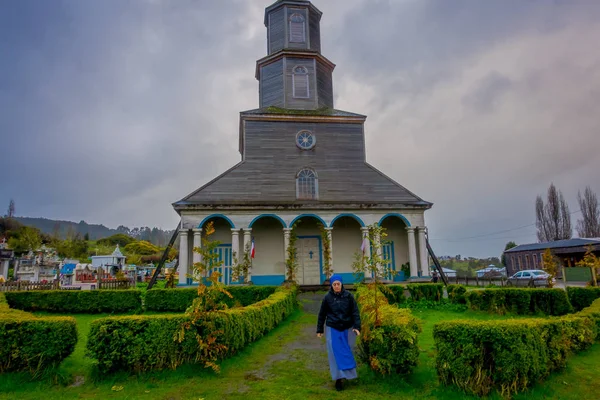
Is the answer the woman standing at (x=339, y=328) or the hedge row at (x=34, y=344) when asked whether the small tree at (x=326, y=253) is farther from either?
the hedge row at (x=34, y=344)

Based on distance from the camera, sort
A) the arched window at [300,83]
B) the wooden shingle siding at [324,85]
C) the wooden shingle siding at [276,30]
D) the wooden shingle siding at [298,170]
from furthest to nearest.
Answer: the wooden shingle siding at [276,30] < the wooden shingle siding at [324,85] < the arched window at [300,83] < the wooden shingle siding at [298,170]

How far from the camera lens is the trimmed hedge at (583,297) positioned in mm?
13906

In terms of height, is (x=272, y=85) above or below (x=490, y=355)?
above

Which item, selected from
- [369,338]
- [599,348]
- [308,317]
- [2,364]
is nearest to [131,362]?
[2,364]

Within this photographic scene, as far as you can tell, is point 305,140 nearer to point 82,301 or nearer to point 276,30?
point 276,30

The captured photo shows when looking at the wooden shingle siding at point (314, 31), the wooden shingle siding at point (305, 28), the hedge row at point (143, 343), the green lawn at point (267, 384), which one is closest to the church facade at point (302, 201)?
the wooden shingle siding at point (305, 28)

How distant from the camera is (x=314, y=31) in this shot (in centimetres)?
2789

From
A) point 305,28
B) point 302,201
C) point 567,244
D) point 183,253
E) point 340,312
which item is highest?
point 305,28

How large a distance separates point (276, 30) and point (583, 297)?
24414mm

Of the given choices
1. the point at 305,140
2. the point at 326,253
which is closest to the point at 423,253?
the point at 326,253

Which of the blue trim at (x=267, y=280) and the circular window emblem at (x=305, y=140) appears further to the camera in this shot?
the circular window emblem at (x=305, y=140)

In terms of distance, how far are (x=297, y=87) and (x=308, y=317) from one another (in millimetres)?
17390

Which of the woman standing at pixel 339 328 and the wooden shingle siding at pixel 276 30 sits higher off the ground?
the wooden shingle siding at pixel 276 30

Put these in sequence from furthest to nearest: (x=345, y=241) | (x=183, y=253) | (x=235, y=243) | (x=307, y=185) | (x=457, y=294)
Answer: (x=345, y=241) → (x=307, y=185) → (x=235, y=243) → (x=183, y=253) → (x=457, y=294)
